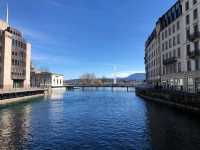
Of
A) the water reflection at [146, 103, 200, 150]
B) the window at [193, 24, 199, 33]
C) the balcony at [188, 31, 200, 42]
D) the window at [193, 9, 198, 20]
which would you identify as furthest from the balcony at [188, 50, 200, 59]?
the water reflection at [146, 103, 200, 150]

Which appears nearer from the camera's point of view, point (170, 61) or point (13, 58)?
point (170, 61)

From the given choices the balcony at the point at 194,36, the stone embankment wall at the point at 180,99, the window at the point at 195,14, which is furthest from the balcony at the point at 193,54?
the stone embankment wall at the point at 180,99

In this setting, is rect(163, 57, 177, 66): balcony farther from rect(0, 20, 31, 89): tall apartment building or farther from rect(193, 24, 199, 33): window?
rect(0, 20, 31, 89): tall apartment building

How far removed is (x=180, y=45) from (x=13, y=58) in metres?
70.4

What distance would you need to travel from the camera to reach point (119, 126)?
99.5 feet

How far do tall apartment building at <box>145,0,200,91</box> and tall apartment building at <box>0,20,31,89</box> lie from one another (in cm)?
6021

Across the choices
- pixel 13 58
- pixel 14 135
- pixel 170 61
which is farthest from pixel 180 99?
pixel 13 58

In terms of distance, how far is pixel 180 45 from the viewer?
6078cm

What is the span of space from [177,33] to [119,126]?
42.4 meters

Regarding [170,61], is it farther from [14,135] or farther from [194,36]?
[14,135]

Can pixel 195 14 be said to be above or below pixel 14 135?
above

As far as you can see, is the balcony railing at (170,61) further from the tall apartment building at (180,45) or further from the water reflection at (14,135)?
the water reflection at (14,135)

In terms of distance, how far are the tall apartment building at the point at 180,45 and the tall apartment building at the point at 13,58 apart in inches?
2370

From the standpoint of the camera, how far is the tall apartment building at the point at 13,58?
295 ft
